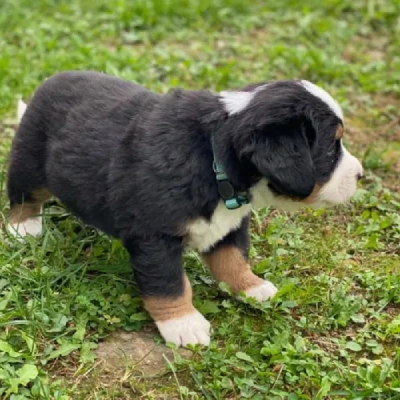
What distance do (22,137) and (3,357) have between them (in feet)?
4.34

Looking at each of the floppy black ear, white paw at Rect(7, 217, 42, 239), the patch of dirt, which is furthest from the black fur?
white paw at Rect(7, 217, 42, 239)

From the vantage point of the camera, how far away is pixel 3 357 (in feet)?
11.7

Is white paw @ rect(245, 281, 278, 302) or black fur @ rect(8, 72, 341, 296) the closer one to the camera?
black fur @ rect(8, 72, 341, 296)

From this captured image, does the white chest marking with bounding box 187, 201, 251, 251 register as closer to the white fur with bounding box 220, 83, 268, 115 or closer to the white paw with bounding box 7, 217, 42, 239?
the white fur with bounding box 220, 83, 268, 115

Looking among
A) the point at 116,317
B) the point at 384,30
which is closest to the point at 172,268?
the point at 116,317

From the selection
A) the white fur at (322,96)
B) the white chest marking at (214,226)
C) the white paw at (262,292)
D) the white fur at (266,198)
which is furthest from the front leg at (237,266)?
the white fur at (322,96)

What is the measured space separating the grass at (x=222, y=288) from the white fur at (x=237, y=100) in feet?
3.41

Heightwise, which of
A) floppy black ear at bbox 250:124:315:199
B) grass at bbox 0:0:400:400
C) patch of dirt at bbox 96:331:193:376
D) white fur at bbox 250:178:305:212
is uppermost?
floppy black ear at bbox 250:124:315:199

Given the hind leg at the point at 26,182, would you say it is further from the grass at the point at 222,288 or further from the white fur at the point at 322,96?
the white fur at the point at 322,96

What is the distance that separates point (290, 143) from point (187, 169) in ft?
1.62

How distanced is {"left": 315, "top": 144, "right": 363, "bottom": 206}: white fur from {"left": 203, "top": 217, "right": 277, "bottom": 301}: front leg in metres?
0.48

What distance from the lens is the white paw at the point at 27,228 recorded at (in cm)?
449

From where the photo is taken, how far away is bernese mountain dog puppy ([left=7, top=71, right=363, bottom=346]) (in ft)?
11.5

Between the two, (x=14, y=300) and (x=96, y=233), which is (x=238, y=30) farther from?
(x=14, y=300)
